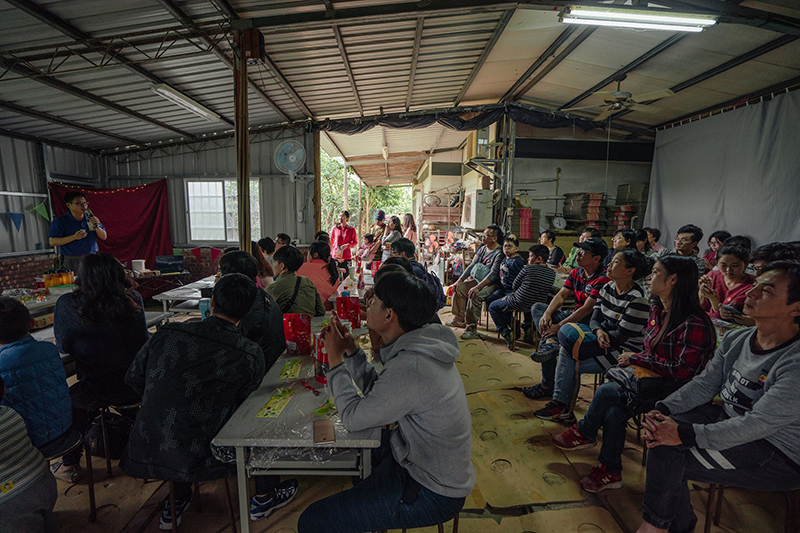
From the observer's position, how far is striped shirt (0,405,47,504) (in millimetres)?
1369

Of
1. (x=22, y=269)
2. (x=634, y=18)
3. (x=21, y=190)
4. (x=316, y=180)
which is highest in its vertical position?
(x=634, y=18)

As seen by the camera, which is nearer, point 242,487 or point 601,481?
point 242,487

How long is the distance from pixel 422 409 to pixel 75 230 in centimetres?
477

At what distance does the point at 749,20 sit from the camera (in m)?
3.84

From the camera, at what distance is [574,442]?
267 centimetres

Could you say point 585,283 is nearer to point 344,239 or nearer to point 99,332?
point 99,332

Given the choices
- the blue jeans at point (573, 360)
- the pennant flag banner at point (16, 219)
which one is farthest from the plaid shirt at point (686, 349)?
the pennant flag banner at point (16, 219)

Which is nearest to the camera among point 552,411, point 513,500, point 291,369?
point 291,369

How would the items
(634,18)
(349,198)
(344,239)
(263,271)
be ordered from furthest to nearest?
1. (349,198)
2. (344,239)
3. (263,271)
4. (634,18)

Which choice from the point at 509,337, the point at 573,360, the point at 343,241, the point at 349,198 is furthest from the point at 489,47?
the point at 349,198

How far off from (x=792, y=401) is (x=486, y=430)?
6.10 feet

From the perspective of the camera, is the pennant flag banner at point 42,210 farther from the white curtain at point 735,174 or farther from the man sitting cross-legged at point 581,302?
the white curtain at point 735,174

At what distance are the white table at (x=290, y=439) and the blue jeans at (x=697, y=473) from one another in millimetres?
1338

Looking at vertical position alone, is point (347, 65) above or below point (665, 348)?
above
